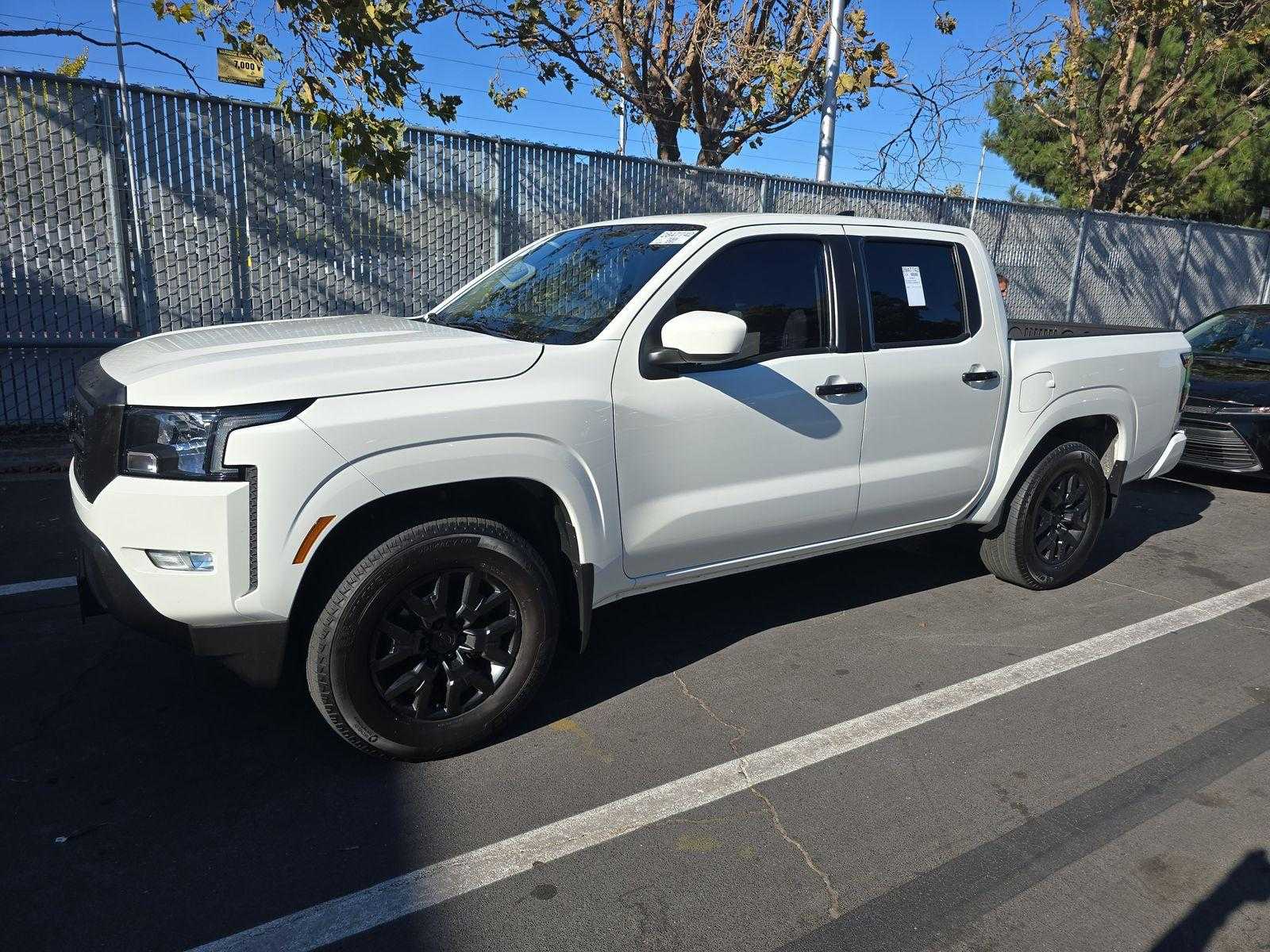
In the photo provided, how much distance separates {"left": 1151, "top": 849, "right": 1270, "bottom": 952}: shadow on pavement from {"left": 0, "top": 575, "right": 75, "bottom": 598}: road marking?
4787 mm

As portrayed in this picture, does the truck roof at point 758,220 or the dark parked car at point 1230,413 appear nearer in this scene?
the truck roof at point 758,220

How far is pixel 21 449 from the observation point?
6910mm

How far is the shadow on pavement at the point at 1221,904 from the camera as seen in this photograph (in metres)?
2.50

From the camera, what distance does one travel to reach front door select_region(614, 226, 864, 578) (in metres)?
3.51

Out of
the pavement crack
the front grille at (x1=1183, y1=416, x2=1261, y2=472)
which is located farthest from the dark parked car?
the pavement crack

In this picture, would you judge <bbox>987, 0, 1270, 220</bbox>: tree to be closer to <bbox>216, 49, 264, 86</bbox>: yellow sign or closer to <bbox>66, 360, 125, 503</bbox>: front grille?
<bbox>216, 49, 264, 86</bbox>: yellow sign

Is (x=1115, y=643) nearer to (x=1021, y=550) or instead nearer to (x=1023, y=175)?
(x=1021, y=550)

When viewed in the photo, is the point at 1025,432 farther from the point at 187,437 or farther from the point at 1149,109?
the point at 1149,109

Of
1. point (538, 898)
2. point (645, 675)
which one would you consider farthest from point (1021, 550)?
point (538, 898)

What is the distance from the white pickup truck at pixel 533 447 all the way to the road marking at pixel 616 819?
0.57 m

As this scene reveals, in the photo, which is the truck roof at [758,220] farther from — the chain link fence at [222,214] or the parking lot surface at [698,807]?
the chain link fence at [222,214]

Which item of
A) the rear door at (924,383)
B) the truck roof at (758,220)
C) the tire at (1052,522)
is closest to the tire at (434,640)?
the truck roof at (758,220)

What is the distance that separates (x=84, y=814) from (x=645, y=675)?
81.3 inches

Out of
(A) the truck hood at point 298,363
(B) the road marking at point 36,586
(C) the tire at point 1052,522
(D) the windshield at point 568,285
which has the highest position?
(D) the windshield at point 568,285
